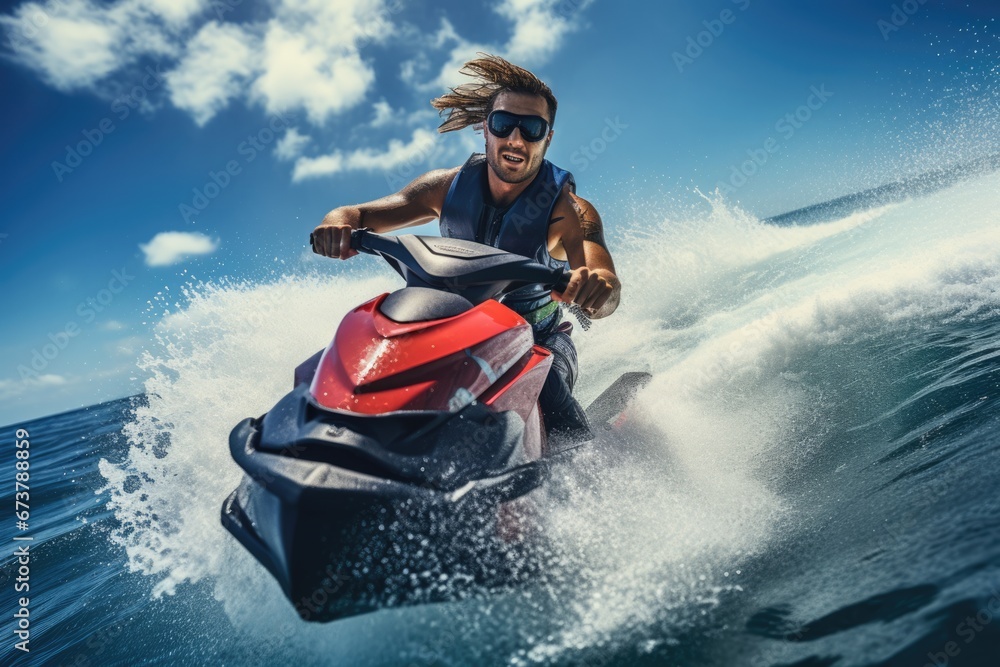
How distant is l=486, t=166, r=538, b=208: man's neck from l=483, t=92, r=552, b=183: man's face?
0.03 metres

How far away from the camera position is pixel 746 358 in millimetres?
4734

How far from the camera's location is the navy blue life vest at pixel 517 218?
2965mm

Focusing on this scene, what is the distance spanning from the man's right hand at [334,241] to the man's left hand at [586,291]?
3.18 feet

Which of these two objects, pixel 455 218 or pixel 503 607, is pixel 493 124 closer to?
pixel 455 218

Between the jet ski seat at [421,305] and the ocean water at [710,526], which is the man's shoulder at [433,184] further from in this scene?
the ocean water at [710,526]

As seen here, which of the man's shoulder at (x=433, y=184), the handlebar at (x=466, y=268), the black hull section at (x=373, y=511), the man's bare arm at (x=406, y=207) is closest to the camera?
the black hull section at (x=373, y=511)

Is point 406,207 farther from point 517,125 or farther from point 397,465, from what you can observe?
point 397,465

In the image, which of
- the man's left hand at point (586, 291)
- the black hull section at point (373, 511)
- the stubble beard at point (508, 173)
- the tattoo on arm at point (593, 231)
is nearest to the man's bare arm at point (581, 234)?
the tattoo on arm at point (593, 231)

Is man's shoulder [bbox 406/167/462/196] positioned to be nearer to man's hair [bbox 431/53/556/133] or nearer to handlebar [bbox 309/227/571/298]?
man's hair [bbox 431/53/556/133]

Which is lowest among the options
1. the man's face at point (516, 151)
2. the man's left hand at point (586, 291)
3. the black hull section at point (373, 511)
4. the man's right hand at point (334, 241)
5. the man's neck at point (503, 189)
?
the black hull section at point (373, 511)

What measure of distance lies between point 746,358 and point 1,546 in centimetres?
713

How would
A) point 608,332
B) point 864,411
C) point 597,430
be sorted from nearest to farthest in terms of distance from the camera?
point 597,430, point 864,411, point 608,332

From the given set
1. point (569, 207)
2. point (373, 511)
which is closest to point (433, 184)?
point (569, 207)

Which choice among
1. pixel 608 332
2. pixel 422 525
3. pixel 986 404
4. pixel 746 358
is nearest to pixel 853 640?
pixel 422 525
